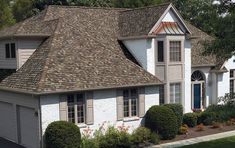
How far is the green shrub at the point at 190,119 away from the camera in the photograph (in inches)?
988

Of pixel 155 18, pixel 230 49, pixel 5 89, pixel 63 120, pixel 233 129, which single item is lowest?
pixel 233 129

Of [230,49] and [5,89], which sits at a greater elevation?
[230,49]

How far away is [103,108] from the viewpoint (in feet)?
67.9

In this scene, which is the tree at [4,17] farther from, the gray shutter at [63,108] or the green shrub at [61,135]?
the green shrub at [61,135]

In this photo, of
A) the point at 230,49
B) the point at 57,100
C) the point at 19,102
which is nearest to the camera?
the point at 230,49

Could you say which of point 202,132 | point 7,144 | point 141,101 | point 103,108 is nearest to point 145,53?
point 141,101

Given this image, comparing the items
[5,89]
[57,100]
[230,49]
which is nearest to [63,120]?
[57,100]

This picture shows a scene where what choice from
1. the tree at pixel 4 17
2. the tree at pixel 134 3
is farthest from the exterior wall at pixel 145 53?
the tree at pixel 134 3

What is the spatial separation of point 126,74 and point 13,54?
7032mm

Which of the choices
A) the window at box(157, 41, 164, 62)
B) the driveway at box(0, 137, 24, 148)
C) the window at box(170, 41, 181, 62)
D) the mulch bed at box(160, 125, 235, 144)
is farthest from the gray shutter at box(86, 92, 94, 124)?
the window at box(170, 41, 181, 62)

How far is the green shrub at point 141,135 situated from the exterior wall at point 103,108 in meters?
0.61

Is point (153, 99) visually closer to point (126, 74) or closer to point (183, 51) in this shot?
point (126, 74)

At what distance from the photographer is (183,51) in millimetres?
25859

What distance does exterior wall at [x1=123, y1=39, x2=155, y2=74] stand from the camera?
24141 mm
